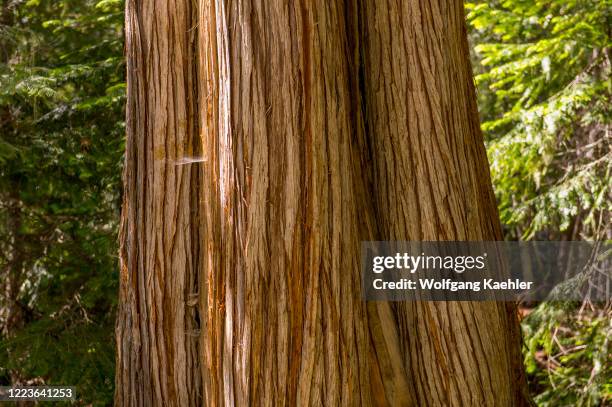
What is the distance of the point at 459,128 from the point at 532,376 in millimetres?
6112

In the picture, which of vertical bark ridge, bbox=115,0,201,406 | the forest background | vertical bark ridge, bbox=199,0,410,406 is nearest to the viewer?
vertical bark ridge, bbox=199,0,410,406

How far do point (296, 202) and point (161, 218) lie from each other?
835 mm

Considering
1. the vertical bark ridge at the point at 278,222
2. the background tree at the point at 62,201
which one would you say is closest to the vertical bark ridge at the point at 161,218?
the vertical bark ridge at the point at 278,222

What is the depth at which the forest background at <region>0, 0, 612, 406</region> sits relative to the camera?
6.03 meters

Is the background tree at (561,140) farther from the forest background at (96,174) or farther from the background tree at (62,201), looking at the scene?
the background tree at (62,201)

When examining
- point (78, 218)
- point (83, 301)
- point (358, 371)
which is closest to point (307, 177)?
point (358, 371)

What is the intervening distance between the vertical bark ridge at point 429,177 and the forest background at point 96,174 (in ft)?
9.00

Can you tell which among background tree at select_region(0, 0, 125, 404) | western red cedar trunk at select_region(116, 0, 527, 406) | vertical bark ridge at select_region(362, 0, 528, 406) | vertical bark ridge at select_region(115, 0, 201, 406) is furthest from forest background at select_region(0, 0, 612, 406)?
vertical bark ridge at select_region(362, 0, 528, 406)

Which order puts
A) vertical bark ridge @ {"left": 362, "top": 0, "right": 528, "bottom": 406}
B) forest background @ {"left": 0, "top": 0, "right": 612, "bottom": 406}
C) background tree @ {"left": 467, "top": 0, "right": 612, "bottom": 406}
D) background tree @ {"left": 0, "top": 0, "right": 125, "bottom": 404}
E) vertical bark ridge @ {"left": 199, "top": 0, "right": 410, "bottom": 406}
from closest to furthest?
vertical bark ridge @ {"left": 199, "top": 0, "right": 410, "bottom": 406}
vertical bark ridge @ {"left": 362, "top": 0, "right": 528, "bottom": 406}
background tree @ {"left": 0, "top": 0, "right": 125, "bottom": 404}
forest background @ {"left": 0, "top": 0, "right": 612, "bottom": 406}
background tree @ {"left": 467, "top": 0, "right": 612, "bottom": 406}

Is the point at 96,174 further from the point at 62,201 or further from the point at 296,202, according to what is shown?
the point at 296,202

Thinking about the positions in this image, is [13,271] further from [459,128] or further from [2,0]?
[459,128]

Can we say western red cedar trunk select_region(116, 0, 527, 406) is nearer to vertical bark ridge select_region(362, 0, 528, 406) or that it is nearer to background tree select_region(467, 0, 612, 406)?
vertical bark ridge select_region(362, 0, 528, 406)

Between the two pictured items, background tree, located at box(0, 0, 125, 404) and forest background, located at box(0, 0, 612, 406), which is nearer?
background tree, located at box(0, 0, 125, 404)

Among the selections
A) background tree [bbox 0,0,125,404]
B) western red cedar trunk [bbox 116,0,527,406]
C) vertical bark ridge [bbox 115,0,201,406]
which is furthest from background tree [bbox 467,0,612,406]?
vertical bark ridge [bbox 115,0,201,406]
